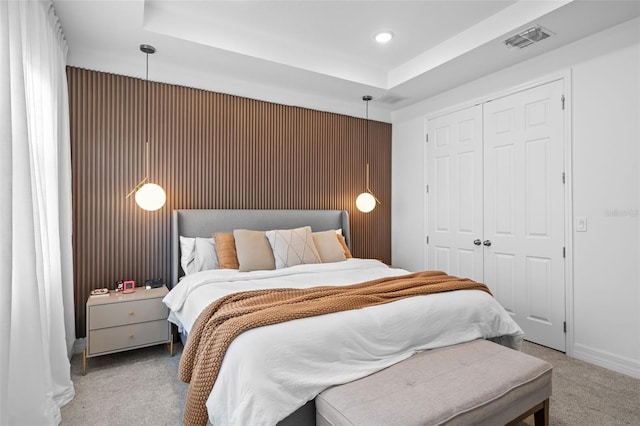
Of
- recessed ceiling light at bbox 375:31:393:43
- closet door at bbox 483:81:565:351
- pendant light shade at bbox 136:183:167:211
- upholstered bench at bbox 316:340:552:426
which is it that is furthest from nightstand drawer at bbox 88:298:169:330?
closet door at bbox 483:81:565:351

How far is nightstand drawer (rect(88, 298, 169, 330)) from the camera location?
2643 millimetres

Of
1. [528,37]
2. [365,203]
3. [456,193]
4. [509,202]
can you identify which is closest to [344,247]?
[365,203]

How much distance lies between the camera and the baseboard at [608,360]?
8.58ft

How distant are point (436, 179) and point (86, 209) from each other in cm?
370

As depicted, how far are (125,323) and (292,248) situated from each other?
148 cm

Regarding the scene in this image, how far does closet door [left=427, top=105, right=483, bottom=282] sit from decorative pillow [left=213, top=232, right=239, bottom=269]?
96.9 inches

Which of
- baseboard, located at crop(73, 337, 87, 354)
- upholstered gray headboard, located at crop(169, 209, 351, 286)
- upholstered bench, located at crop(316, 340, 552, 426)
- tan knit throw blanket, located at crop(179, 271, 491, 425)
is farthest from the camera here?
upholstered gray headboard, located at crop(169, 209, 351, 286)

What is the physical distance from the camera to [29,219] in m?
1.68

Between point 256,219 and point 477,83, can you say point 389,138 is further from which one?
point 256,219

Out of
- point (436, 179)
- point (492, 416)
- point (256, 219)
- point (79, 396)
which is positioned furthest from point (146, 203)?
point (436, 179)

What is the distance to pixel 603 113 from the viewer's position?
9.21ft

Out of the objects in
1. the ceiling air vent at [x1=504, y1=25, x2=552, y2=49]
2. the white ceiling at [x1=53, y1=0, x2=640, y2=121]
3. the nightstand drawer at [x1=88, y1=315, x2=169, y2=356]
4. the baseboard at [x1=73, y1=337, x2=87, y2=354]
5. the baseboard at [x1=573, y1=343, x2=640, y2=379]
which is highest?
the white ceiling at [x1=53, y1=0, x2=640, y2=121]

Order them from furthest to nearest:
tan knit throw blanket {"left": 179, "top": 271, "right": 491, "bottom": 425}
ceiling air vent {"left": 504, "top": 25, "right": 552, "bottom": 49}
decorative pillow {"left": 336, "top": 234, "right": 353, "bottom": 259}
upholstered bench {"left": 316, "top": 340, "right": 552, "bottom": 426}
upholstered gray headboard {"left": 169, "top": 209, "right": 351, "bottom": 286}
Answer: decorative pillow {"left": 336, "top": 234, "right": 353, "bottom": 259}
upholstered gray headboard {"left": 169, "top": 209, "right": 351, "bottom": 286}
ceiling air vent {"left": 504, "top": 25, "right": 552, "bottom": 49}
tan knit throw blanket {"left": 179, "top": 271, "right": 491, "bottom": 425}
upholstered bench {"left": 316, "top": 340, "right": 552, "bottom": 426}

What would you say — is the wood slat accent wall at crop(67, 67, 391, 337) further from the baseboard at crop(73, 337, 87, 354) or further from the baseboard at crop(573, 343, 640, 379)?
the baseboard at crop(573, 343, 640, 379)
